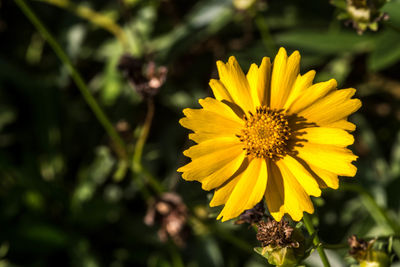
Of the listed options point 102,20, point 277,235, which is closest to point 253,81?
point 277,235

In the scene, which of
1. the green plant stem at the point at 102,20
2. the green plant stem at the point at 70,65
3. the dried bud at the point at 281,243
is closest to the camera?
the dried bud at the point at 281,243

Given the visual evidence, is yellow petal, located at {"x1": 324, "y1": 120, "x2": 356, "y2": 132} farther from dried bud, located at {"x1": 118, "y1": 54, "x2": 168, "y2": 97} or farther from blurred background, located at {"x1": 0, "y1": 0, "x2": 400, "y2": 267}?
blurred background, located at {"x1": 0, "y1": 0, "x2": 400, "y2": 267}

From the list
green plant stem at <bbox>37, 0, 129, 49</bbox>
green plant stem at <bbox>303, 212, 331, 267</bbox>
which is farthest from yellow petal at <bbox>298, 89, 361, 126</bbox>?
green plant stem at <bbox>37, 0, 129, 49</bbox>

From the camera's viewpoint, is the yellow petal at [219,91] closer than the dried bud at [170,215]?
Yes

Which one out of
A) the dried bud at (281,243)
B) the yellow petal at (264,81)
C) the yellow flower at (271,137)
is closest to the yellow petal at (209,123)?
the yellow flower at (271,137)

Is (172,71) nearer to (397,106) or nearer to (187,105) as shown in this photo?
(187,105)

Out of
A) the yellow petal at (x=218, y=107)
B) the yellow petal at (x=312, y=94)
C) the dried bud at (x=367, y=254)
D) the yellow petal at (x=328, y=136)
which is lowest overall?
the dried bud at (x=367, y=254)

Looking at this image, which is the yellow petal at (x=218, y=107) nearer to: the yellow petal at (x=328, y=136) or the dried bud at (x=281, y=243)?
the yellow petal at (x=328, y=136)
